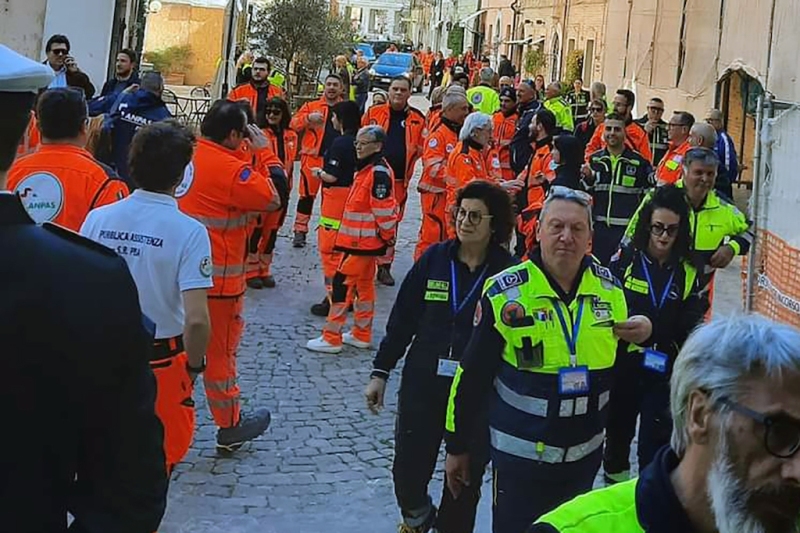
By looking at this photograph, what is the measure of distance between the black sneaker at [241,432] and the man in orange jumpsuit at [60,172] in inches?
76.4

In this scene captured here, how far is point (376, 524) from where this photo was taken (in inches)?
216

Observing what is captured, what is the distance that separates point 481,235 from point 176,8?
60.0 feet

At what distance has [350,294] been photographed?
881 cm

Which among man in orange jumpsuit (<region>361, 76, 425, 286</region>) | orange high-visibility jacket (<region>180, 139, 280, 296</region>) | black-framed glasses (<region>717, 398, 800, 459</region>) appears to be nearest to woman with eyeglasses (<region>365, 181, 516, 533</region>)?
orange high-visibility jacket (<region>180, 139, 280, 296</region>)

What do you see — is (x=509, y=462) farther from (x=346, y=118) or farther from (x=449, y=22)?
(x=449, y=22)

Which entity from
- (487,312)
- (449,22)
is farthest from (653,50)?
(449,22)

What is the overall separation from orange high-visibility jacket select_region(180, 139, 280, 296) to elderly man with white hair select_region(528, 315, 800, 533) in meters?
3.94

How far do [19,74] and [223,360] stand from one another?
4.16 meters

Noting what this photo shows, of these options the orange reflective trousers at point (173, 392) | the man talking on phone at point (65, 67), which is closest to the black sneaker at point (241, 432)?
the orange reflective trousers at point (173, 392)

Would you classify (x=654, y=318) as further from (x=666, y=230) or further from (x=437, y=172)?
(x=437, y=172)

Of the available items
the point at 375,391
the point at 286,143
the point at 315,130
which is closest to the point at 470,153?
the point at 315,130

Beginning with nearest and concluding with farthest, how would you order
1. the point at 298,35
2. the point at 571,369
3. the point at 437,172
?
the point at 571,369 < the point at 437,172 < the point at 298,35

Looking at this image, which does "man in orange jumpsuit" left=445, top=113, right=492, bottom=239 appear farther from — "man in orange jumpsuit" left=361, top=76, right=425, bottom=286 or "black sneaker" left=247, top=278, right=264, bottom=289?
"black sneaker" left=247, top=278, right=264, bottom=289

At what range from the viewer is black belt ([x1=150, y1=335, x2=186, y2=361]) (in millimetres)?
4348
